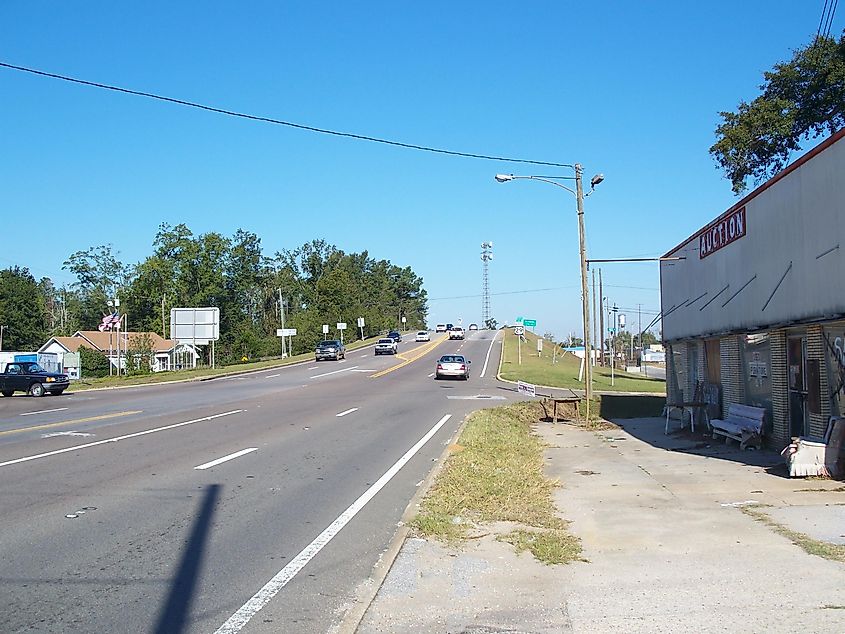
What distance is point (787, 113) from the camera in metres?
34.8

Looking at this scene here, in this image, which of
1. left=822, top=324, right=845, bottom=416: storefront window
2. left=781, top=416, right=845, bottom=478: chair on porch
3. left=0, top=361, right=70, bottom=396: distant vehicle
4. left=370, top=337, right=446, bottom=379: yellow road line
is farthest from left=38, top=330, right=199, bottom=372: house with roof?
left=781, top=416, right=845, bottom=478: chair on porch

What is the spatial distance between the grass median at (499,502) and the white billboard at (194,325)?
4638cm

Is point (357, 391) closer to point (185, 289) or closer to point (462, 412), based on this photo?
point (462, 412)

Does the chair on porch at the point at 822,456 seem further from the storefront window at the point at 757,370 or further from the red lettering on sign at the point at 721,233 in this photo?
the red lettering on sign at the point at 721,233

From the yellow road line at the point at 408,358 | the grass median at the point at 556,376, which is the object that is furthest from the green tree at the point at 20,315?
the grass median at the point at 556,376

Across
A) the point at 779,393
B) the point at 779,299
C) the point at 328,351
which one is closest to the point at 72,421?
the point at 779,393

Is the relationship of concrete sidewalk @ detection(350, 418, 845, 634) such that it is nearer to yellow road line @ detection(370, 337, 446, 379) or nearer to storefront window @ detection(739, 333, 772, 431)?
storefront window @ detection(739, 333, 772, 431)

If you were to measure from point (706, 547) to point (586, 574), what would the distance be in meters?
1.59

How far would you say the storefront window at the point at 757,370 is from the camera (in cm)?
1605

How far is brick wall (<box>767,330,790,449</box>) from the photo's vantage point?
15047mm

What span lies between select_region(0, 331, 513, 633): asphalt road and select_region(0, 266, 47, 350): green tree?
101 meters

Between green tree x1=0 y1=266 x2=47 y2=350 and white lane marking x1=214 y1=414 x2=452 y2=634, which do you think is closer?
white lane marking x1=214 y1=414 x2=452 y2=634

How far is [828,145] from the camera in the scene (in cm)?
1241

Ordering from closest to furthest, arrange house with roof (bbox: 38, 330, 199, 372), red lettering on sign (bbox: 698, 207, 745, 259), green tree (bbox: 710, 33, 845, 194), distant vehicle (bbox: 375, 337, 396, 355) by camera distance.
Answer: red lettering on sign (bbox: 698, 207, 745, 259) < green tree (bbox: 710, 33, 845, 194) < distant vehicle (bbox: 375, 337, 396, 355) < house with roof (bbox: 38, 330, 199, 372)
